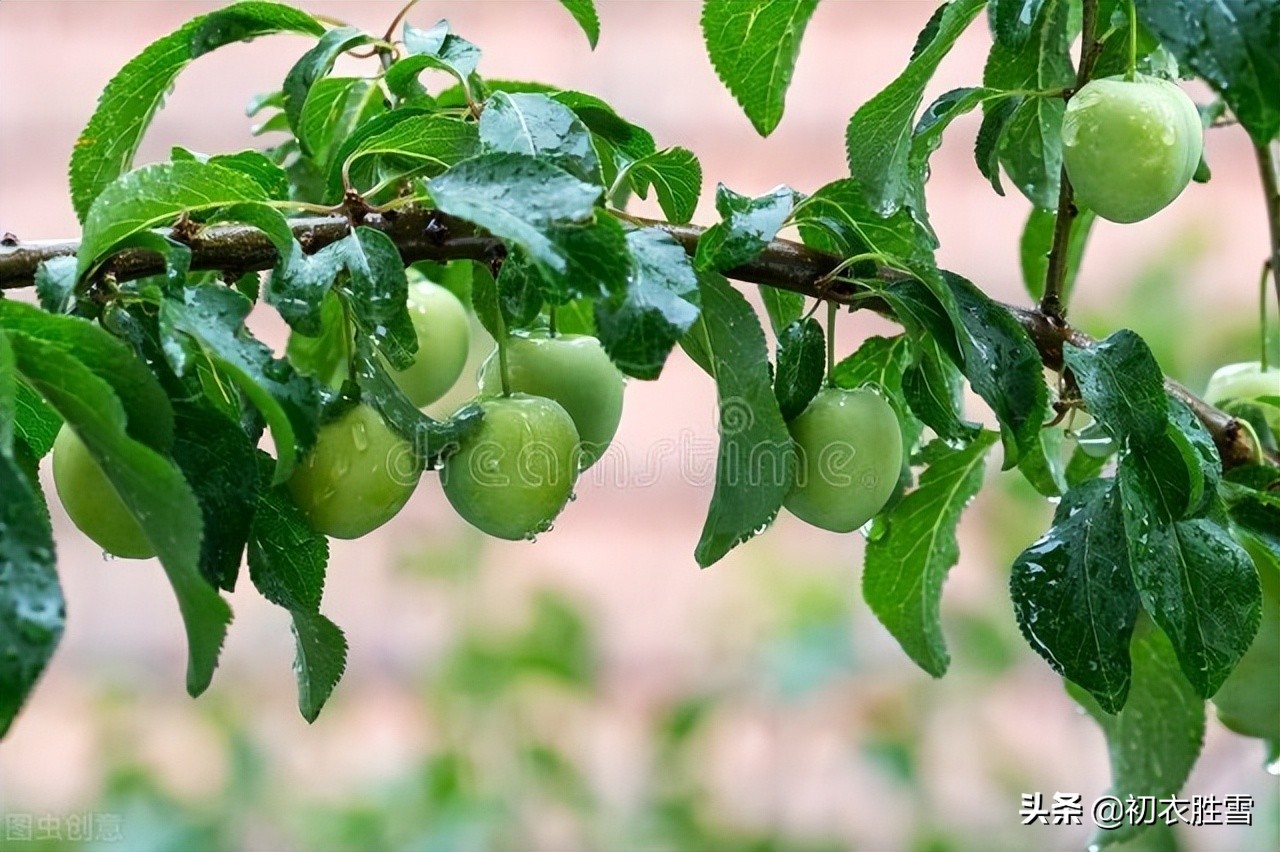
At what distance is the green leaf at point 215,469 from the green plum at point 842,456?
0.47 ft

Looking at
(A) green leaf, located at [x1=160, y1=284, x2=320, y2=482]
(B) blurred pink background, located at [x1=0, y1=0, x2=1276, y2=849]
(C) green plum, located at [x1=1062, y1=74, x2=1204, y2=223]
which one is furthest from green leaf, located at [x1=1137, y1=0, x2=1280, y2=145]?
(B) blurred pink background, located at [x1=0, y1=0, x2=1276, y2=849]

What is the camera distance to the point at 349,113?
1.49 ft

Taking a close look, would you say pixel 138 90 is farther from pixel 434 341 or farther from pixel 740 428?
pixel 740 428

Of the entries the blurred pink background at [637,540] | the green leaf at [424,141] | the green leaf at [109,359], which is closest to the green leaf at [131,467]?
the green leaf at [109,359]

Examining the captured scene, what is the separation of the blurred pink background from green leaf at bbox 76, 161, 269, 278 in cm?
77

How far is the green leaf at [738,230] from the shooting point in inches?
12.9

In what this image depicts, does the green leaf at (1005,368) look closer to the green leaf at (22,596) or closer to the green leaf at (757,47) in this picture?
the green leaf at (757,47)

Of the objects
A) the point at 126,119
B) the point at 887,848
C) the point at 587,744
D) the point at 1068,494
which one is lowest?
the point at 887,848

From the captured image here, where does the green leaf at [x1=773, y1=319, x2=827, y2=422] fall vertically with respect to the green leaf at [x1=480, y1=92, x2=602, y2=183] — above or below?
below

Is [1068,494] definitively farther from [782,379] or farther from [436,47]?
[436,47]

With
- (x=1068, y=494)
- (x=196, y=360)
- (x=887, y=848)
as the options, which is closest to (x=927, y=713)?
(x=887, y=848)

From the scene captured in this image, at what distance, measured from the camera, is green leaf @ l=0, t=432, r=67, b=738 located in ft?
0.79

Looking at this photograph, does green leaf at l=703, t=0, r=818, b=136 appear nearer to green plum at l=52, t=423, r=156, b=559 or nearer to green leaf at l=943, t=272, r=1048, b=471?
green leaf at l=943, t=272, r=1048, b=471

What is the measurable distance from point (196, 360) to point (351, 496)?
49 millimetres
